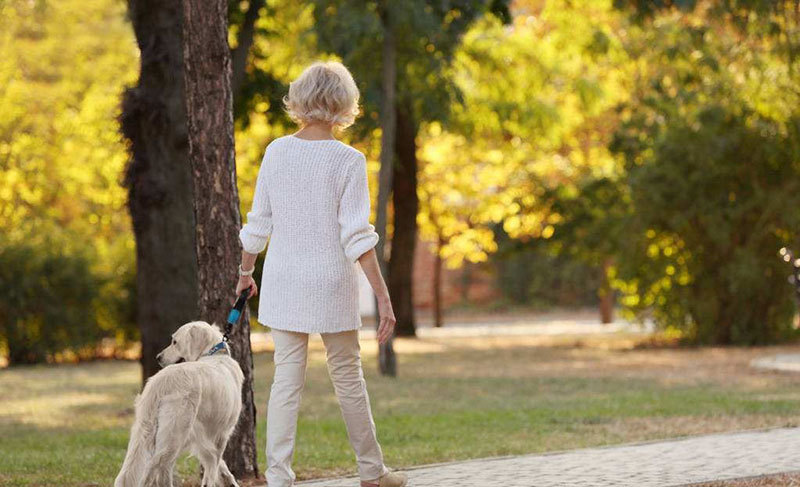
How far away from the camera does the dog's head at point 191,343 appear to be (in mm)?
6848

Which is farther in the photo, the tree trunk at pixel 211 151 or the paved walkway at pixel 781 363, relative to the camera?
the paved walkway at pixel 781 363

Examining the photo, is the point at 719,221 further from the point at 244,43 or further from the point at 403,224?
the point at 244,43

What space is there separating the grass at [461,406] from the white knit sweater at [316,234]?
233 cm

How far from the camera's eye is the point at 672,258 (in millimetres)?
25484

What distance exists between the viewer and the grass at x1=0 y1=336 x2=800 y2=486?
32.7 feet

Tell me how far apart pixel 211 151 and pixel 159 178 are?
6.92 meters

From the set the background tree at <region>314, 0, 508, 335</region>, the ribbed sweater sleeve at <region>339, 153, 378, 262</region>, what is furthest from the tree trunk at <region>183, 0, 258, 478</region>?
the background tree at <region>314, 0, 508, 335</region>

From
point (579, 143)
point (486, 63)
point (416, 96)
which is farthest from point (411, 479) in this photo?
point (579, 143)

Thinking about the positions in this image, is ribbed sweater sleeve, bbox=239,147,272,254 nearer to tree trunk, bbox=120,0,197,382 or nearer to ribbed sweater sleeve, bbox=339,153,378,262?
ribbed sweater sleeve, bbox=339,153,378,262

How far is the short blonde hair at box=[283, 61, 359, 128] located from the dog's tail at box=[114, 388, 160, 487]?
5.29 ft

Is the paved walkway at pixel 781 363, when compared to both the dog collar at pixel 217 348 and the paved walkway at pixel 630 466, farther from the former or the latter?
the dog collar at pixel 217 348

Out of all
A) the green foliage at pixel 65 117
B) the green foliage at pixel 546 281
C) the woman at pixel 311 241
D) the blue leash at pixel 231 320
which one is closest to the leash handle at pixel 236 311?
the blue leash at pixel 231 320

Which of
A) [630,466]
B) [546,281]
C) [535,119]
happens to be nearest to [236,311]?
[630,466]

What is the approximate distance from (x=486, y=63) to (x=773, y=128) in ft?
23.2
